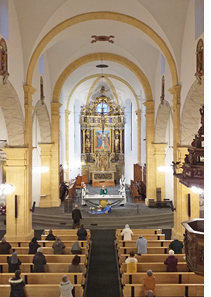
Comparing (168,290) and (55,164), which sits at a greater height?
(55,164)

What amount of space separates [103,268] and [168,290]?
3.03 meters

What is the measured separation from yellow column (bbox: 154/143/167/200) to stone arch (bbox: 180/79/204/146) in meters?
5.28

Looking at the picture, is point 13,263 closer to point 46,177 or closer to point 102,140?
point 46,177

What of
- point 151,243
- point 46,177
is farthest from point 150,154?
point 151,243

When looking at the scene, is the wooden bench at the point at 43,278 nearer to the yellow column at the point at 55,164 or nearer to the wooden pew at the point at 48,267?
the wooden pew at the point at 48,267

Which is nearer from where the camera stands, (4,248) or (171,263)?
(171,263)

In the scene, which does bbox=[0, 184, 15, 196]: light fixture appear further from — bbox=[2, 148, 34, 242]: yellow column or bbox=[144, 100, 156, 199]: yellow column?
bbox=[144, 100, 156, 199]: yellow column

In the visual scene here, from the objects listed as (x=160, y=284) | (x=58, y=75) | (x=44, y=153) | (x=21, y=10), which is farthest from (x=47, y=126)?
(x=160, y=284)

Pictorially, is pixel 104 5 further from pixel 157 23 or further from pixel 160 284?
pixel 160 284

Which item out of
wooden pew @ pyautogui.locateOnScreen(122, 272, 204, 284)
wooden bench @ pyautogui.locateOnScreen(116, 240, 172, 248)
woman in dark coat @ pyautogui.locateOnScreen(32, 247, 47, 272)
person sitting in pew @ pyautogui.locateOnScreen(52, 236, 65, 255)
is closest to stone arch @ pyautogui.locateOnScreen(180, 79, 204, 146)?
wooden bench @ pyautogui.locateOnScreen(116, 240, 172, 248)

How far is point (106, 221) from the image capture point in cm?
1372

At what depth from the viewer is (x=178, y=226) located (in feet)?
34.6

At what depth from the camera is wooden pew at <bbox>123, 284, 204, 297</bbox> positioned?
621 cm

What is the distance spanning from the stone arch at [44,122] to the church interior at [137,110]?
59mm
